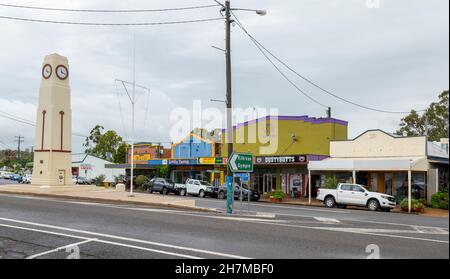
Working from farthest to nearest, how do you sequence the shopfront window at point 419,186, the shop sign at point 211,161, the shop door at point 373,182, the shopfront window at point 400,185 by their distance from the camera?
the shop sign at point 211,161 < the shop door at point 373,182 < the shopfront window at point 400,185 < the shopfront window at point 419,186

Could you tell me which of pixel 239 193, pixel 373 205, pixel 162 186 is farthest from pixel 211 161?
pixel 373 205

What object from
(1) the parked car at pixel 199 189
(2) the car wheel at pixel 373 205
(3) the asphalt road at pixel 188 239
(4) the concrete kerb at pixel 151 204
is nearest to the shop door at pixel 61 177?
(4) the concrete kerb at pixel 151 204

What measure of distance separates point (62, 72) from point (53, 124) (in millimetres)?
3916

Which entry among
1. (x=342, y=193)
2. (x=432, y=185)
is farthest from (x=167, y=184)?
(x=432, y=185)

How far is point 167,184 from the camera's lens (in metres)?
42.7

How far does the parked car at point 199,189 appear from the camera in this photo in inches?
1550

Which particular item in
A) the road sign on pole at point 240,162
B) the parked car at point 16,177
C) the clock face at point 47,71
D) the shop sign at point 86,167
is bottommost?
the parked car at point 16,177

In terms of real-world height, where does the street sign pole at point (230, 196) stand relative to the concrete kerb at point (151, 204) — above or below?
above

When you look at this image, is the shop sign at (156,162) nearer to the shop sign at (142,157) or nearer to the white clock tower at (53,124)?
the shop sign at (142,157)

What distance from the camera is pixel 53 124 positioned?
108 feet

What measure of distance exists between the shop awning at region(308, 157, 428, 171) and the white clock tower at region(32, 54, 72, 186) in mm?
18386

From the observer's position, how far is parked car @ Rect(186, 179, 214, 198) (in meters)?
39.4

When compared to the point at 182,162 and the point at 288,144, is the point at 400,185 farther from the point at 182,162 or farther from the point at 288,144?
the point at 182,162

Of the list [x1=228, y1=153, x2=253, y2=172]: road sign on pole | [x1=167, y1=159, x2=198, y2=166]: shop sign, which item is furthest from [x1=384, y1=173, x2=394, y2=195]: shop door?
[x1=167, y1=159, x2=198, y2=166]: shop sign
